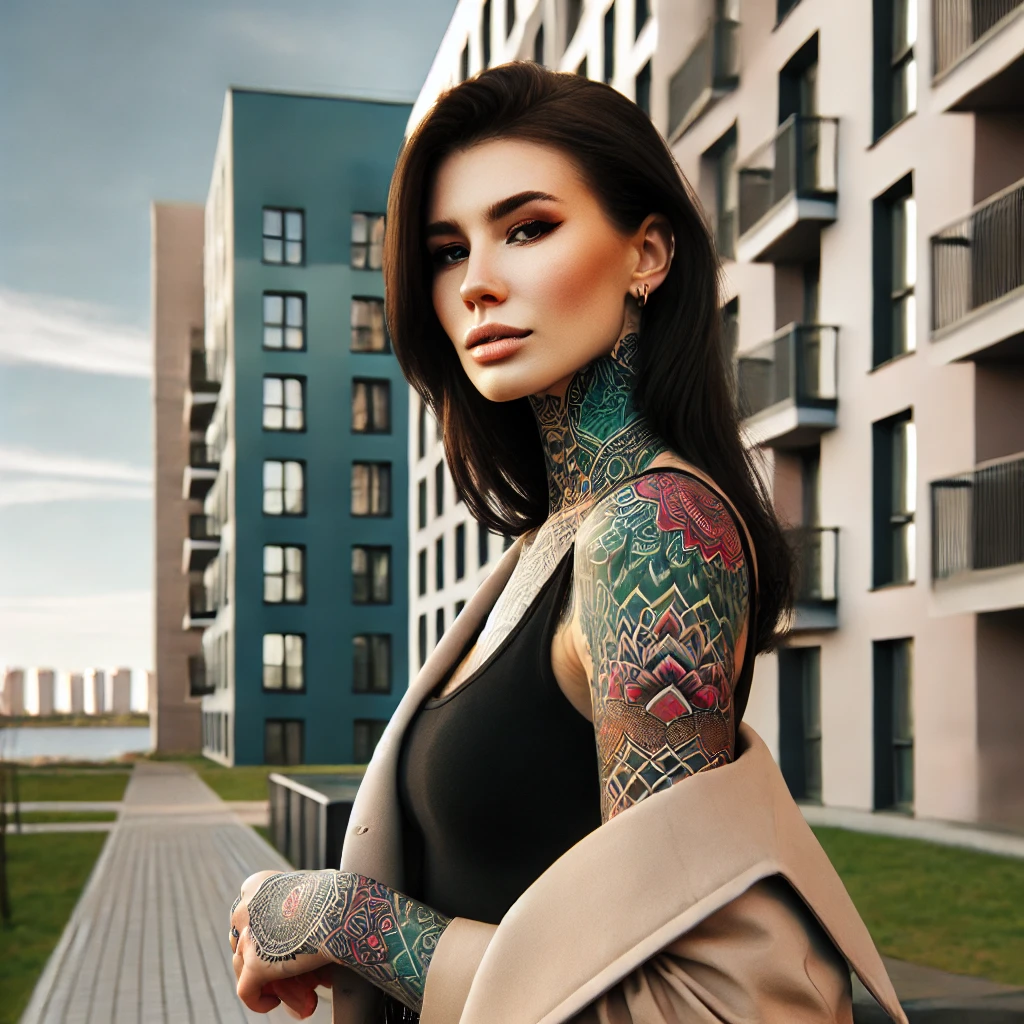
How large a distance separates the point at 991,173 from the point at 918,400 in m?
1.59

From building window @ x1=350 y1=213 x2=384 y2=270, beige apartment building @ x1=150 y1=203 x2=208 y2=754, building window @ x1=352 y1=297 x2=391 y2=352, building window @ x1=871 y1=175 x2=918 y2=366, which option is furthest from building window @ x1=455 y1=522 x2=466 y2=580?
building window @ x1=871 y1=175 x2=918 y2=366

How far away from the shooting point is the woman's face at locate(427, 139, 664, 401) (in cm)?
122

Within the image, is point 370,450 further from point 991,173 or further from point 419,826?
point 419,826

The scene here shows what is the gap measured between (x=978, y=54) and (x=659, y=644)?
8.94 metres

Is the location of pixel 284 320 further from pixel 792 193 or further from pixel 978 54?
pixel 978 54

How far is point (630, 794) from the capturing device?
3.42ft

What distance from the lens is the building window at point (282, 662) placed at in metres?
35.9

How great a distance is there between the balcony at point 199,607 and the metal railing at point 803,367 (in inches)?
1201

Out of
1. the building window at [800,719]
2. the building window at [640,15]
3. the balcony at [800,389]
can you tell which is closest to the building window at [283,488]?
the building window at [640,15]

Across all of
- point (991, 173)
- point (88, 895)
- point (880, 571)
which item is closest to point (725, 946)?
point (991, 173)

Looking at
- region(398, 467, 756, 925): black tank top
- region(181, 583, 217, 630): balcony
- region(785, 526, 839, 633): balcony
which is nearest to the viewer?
region(398, 467, 756, 925): black tank top

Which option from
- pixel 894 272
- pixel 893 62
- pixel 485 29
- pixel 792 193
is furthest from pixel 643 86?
pixel 485 29

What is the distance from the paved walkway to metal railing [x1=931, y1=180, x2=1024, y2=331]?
573 cm

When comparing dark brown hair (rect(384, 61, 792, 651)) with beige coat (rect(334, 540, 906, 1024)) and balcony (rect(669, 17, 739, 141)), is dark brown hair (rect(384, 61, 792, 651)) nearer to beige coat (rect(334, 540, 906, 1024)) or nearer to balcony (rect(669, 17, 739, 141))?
beige coat (rect(334, 540, 906, 1024))
